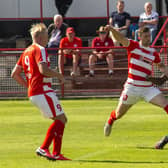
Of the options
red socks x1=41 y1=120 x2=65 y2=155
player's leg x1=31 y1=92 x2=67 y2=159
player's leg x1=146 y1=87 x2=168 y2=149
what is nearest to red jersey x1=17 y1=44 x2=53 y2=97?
player's leg x1=31 y1=92 x2=67 y2=159

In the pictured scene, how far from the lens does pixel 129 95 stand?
1289 cm

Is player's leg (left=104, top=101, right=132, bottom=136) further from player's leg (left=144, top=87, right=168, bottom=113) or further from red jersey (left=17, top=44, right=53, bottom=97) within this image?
red jersey (left=17, top=44, right=53, bottom=97)

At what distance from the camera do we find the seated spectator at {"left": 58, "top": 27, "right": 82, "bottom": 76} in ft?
72.6

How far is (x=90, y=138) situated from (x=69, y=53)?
29.6 ft

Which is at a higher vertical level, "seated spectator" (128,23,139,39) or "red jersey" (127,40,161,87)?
"red jersey" (127,40,161,87)

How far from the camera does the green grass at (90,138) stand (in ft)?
35.5

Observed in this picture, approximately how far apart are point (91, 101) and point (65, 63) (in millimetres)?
1878

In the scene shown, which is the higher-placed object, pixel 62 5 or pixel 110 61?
pixel 62 5

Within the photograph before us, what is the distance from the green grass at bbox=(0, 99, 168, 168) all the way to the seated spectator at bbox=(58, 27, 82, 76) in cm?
255

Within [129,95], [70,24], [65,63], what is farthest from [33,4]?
[129,95]

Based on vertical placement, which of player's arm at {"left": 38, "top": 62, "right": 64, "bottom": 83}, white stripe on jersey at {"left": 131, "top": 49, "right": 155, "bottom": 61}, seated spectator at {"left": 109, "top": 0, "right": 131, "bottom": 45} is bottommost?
seated spectator at {"left": 109, "top": 0, "right": 131, "bottom": 45}

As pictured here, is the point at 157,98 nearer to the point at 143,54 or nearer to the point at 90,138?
the point at 143,54

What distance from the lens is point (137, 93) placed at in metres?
12.8

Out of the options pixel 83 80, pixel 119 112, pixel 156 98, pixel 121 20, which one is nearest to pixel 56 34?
pixel 83 80
